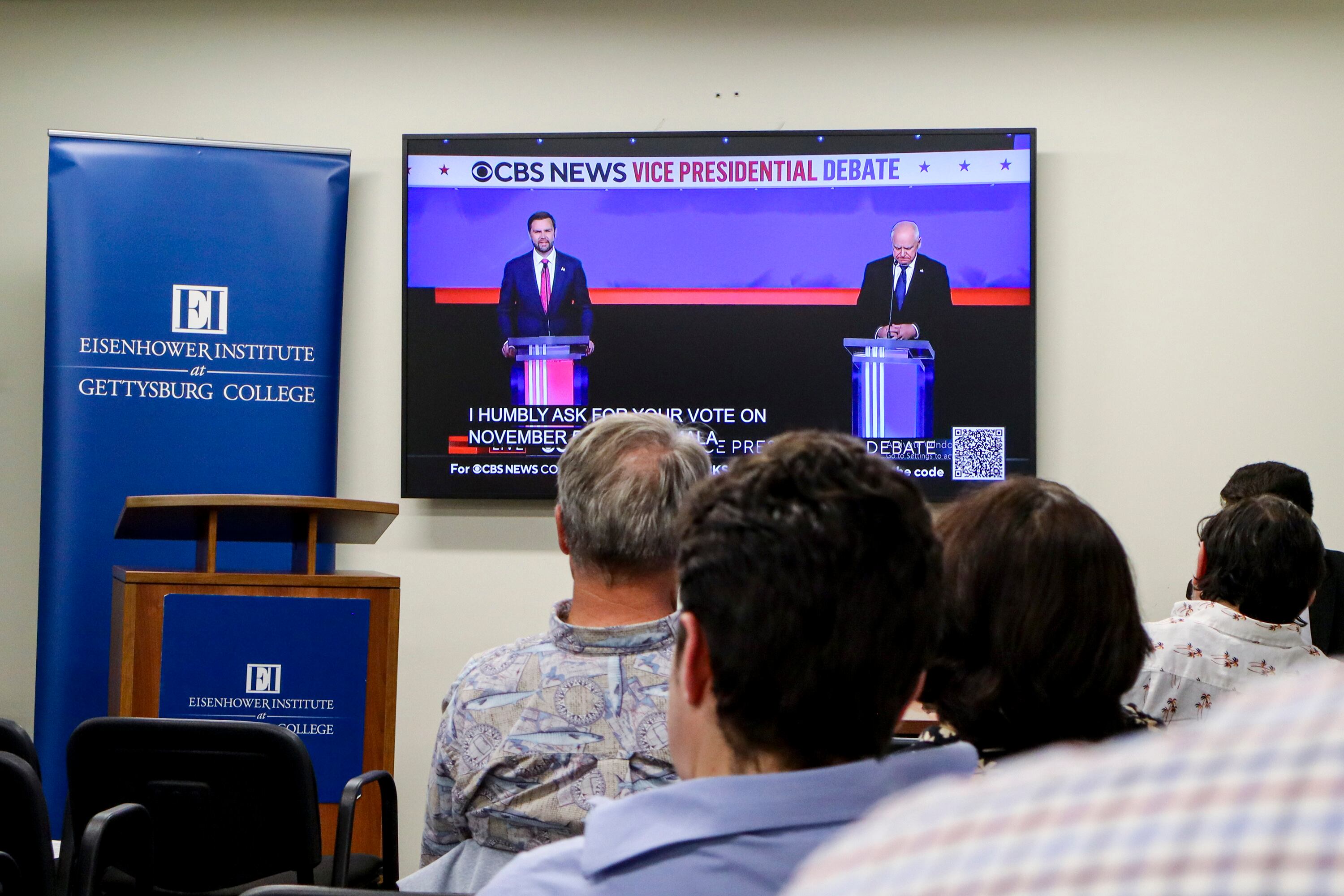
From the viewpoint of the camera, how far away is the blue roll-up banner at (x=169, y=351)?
446 centimetres

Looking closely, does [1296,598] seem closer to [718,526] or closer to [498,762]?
[498,762]

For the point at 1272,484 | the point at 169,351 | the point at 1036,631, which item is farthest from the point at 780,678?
the point at 169,351

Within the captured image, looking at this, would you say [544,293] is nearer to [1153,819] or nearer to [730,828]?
[730,828]

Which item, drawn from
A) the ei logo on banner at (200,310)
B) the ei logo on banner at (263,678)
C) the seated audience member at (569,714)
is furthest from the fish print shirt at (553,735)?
the ei logo on banner at (200,310)

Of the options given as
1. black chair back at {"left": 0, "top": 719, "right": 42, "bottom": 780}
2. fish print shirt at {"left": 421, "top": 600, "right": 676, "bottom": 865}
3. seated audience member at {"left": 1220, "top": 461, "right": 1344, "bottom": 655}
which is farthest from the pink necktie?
fish print shirt at {"left": 421, "top": 600, "right": 676, "bottom": 865}

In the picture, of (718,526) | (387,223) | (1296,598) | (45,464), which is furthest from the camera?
(387,223)

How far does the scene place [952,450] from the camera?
181 inches

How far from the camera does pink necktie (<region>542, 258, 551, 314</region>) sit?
473 cm

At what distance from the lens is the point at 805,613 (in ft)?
2.78

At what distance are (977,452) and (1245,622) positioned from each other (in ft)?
7.00

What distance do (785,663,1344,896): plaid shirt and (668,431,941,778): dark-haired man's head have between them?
600 mm

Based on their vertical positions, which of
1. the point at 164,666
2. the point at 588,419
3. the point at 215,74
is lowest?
the point at 164,666

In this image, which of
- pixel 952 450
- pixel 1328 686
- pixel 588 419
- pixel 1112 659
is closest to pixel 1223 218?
pixel 952 450

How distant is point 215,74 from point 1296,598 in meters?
4.42
